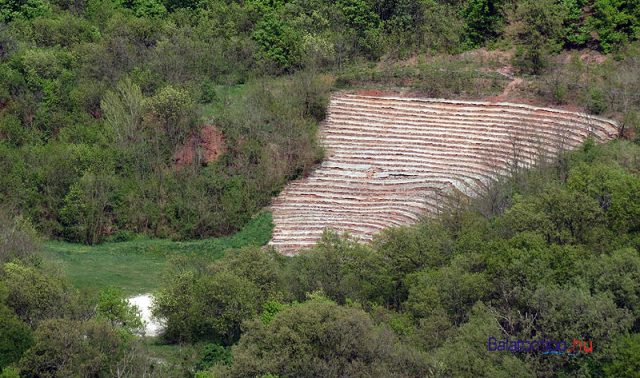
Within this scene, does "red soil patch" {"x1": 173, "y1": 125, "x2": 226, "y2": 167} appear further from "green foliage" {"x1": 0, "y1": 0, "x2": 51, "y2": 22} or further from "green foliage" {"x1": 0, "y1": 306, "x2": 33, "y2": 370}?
"green foliage" {"x1": 0, "y1": 306, "x2": 33, "y2": 370}

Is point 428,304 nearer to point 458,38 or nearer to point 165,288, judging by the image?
point 165,288

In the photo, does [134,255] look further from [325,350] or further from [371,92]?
[325,350]

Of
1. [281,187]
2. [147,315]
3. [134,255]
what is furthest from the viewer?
[281,187]

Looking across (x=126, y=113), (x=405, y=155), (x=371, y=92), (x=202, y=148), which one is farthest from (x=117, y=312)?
(x=371, y=92)

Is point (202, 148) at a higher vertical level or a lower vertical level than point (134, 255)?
higher

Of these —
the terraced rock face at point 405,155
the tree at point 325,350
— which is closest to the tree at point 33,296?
the tree at point 325,350

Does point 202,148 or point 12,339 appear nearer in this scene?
point 12,339

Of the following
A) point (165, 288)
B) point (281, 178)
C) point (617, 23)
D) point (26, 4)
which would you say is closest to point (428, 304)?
point (165, 288)
